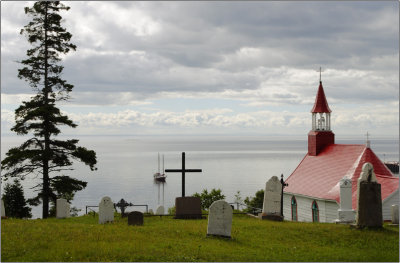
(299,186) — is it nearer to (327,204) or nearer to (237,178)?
Result: (327,204)

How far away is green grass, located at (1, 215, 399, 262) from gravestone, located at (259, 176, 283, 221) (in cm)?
370

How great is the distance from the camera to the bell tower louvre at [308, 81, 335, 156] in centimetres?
3978

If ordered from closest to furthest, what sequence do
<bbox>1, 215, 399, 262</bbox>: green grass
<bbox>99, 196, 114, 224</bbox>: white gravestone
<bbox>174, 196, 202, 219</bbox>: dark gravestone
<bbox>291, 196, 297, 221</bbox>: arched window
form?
<bbox>1, 215, 399, 262</bbox>: green grass → <bbox>99, 196, 114, 224</bbox>: white gravestone → <bbox>174, 196, 202, 219</bbox>: dark gravestone → <bbox>291, 196, 297, 221</bbox>: arched window

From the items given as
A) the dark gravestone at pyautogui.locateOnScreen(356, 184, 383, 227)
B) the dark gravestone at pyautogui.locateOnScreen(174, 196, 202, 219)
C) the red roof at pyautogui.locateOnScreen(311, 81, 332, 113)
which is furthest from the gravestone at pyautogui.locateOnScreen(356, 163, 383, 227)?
the red roof at pyautogui.locateOnScreen(311, 81, 332, 113)

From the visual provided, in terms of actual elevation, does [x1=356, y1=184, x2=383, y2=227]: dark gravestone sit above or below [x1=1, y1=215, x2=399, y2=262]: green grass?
above

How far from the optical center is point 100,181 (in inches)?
5000

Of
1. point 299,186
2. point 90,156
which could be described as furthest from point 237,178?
point 90,156

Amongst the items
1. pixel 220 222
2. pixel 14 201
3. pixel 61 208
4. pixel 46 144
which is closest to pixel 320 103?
pixel 46 144

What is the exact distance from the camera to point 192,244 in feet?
47.2

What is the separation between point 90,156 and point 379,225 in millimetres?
17293

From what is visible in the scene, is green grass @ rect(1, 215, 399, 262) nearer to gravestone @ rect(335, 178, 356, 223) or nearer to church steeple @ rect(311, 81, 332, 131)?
gravestone @ rect(335, 178, 356, 223)

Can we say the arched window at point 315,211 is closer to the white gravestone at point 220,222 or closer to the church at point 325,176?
the church at point 325,176

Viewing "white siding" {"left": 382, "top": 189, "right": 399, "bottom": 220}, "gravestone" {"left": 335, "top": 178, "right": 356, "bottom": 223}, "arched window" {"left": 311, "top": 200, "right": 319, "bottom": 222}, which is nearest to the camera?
"gravestone" {"left": 335, "top": 178, "right": 356, "bottom": 223}

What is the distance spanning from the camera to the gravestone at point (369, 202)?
17.2 meters
